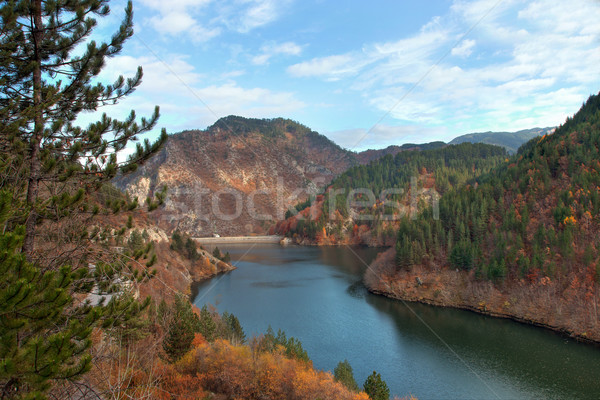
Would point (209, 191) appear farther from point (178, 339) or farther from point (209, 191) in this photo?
point (178, 339)

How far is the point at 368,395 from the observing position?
19.3 meters

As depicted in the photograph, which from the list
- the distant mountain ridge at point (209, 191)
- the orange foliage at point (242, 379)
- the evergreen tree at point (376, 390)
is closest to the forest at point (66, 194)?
the orange foliage at point (242, 379)

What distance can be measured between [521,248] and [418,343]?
21.9 meters

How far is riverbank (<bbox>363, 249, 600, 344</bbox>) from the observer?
111 ft

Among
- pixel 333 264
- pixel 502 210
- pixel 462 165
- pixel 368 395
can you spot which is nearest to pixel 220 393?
pixel 368 395

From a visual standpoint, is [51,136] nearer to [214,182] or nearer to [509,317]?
[509,317]

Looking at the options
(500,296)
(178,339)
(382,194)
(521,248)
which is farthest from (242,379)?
(382,194)

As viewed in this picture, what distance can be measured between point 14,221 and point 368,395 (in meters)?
17.8

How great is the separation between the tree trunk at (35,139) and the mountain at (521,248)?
130ft

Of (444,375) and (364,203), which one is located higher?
(364,203)

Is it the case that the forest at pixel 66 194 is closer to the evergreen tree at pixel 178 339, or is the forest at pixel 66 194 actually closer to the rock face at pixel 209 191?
the evergreen tree at pixel 178 339

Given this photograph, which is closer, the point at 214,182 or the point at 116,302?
the point at 116,302

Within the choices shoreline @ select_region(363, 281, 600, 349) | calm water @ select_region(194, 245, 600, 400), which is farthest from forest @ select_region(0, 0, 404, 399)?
→ shoreline @ select_region(363, 281, 600, 349)

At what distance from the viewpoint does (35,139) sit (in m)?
7.62
